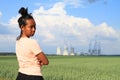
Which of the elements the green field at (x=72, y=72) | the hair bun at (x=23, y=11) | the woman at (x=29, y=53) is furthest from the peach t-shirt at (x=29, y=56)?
the green field at (x=72, y=72)

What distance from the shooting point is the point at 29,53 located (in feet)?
15.7

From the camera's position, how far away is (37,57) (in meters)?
4.77

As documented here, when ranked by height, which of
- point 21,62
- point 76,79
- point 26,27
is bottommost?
point 76,79

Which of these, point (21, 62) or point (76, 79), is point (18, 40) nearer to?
point (21, 62)

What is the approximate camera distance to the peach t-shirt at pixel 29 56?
15.5 feet

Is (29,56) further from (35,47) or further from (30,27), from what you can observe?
(30,27)

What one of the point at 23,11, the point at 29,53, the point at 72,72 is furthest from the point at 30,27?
the point at 72,72

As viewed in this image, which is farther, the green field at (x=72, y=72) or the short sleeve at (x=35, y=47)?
the green field at (x=72, y=72)

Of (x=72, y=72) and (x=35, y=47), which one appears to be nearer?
(x=35, y=47)

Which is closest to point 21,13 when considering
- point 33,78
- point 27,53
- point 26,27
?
point 26,27

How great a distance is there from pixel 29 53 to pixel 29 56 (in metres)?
0.04

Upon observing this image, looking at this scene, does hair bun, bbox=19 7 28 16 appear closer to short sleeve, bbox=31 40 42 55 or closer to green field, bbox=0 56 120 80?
short sleeve, bbox=31 40 42 55

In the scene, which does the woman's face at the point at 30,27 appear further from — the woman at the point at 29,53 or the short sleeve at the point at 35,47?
the short sleeve at the point at 35,47

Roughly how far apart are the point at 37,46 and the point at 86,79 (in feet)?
40.9
